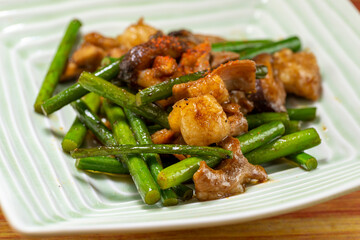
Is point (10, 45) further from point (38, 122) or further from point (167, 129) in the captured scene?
point (167, 129)

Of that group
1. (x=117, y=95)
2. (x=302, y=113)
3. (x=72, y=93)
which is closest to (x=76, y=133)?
(x=72, y=93)

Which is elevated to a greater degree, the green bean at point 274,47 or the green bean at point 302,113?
the green bean at point 274,47

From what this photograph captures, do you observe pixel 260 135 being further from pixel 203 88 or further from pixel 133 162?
pixel 133 162

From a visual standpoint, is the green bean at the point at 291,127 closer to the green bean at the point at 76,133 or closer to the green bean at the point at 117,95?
the green bean at the point at 117,95

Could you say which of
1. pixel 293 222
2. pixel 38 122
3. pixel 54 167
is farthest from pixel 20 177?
pixel 293 222

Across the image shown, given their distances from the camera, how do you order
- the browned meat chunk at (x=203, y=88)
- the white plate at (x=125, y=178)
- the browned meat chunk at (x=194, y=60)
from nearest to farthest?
1. the white plate at (x=125, y=178)
2. the browned meat chunk at (x=203, y=88)
3. the browned meat chunk at (x=194, y=60)

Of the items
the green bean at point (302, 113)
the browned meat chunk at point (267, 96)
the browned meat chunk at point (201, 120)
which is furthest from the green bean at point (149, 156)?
the green bean at point (302, 113)

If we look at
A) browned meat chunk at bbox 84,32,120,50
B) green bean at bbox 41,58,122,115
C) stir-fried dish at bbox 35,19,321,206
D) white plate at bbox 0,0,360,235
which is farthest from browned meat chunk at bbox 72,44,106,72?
green bean at bbox 41,58,122,115

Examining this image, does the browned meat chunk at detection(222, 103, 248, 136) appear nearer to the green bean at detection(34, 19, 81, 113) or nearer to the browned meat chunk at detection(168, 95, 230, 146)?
the browned meat chunk at detection(168, 95, 230, 146)
